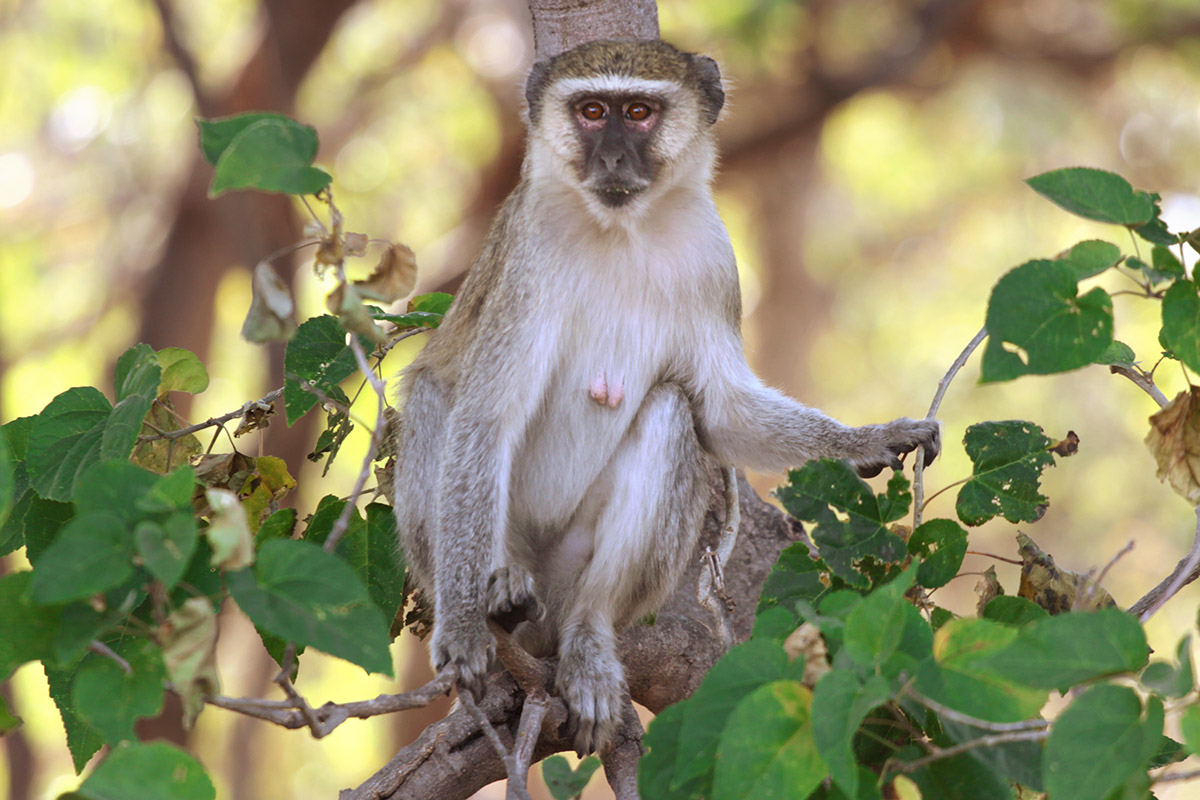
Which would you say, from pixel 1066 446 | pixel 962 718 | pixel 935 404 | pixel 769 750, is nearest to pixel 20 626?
pixel 769 750

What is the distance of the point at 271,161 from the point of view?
6.79ft

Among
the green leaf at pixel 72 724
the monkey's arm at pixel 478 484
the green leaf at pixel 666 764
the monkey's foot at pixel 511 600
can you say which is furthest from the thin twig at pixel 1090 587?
the green leaf at pixel 72 724

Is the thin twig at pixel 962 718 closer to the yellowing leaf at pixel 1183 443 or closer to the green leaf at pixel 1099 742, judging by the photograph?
the green leaf at pixel 1099 742

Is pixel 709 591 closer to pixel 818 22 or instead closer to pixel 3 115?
pixel 818 22

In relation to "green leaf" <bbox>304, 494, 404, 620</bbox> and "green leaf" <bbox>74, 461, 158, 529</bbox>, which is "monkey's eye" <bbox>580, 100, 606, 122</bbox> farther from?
"green leaf" <bbox>74, 461, 158, 529</bbox>

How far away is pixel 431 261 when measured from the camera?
9.40 metres

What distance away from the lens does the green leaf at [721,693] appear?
1915 mm

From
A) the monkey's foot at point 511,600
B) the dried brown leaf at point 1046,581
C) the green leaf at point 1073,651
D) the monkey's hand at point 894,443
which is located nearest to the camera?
the green leaf at point 1073,651

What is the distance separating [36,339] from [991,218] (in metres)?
12.5

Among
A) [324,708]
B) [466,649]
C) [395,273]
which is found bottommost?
[466,649]

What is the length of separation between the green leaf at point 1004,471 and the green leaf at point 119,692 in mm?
1704

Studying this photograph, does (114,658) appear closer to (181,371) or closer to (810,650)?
(810,650)

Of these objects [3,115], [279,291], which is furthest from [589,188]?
[3,115]

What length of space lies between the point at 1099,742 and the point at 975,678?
200 mm
